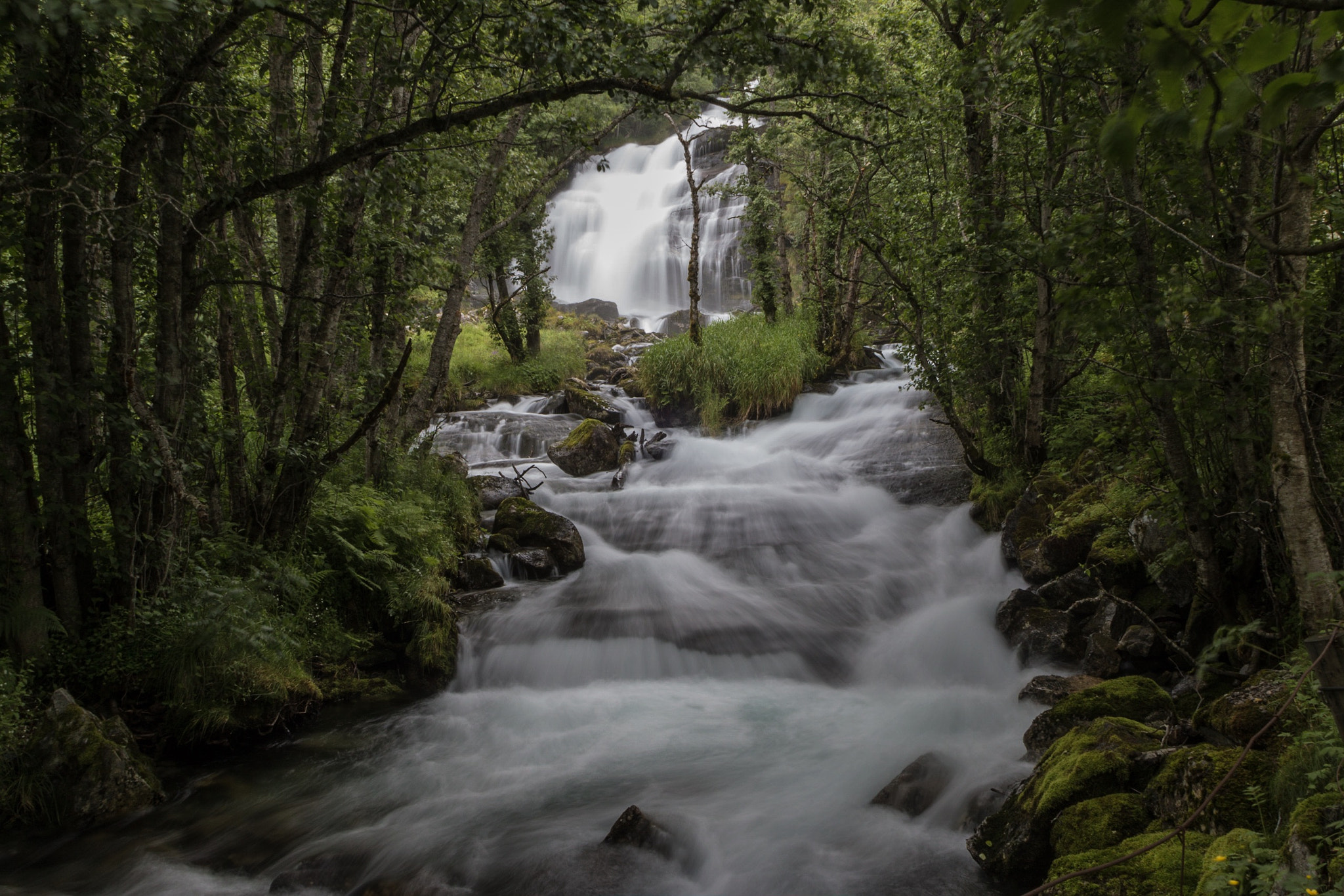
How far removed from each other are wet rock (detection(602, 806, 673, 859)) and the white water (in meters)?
24.5

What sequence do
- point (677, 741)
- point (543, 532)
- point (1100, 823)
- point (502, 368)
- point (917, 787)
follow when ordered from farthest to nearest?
point (502, 368), point (543, 532), point (677, 741), point (917, 787), point (1100, 823)

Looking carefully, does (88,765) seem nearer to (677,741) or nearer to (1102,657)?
(677,741)

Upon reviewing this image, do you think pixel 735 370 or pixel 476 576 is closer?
pixel 476 576

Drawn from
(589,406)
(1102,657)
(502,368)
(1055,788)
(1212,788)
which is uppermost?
(502,368)

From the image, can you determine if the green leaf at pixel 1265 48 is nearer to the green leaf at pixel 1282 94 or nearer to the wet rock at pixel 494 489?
the green leaf at pixel 1282 94

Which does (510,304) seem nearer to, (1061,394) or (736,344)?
(736,344)

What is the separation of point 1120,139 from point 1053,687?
5431 mm

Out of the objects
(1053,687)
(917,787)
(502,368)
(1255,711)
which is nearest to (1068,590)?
(1053,687)

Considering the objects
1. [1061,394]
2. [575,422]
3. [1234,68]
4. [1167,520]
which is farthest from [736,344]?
[1234,68]

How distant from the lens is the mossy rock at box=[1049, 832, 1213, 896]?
3094 mm

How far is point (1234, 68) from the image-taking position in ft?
4.56

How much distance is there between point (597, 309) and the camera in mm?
29875

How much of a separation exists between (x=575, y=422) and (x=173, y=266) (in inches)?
422

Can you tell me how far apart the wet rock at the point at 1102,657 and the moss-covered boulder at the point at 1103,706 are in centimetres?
91
